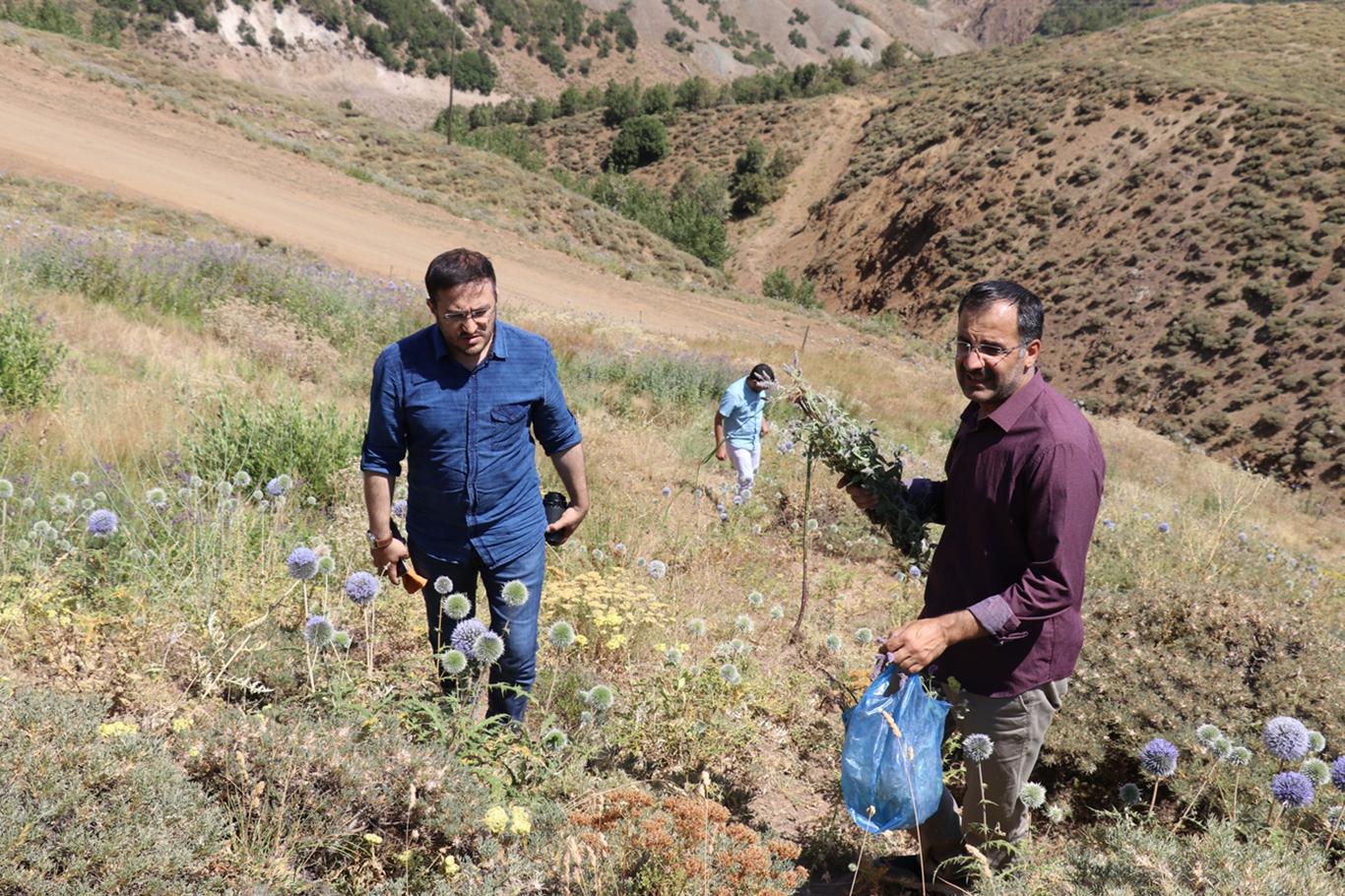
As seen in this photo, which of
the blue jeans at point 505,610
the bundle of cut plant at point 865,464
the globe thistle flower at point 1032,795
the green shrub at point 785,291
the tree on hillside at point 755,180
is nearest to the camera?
the globe thistle flower at point 1032,795

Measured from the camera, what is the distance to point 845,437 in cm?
307

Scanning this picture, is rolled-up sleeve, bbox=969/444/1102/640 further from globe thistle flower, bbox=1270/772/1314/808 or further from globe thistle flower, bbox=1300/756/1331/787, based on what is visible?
globe thistle flower, bbox=1300/756/1331/787

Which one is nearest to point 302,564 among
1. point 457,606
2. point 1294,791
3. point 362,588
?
point 362,588

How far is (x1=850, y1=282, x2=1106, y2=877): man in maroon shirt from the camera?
229 centimetres

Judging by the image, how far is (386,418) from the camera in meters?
2.91

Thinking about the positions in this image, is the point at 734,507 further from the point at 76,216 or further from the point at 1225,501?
the point at 76,216

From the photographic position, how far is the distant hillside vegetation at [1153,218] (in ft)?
78.7

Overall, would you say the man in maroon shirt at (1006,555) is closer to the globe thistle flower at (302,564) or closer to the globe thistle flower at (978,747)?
the globe thistle flower at (978,747)

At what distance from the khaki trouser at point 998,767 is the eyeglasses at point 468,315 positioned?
206 cm

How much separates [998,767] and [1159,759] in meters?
0.53

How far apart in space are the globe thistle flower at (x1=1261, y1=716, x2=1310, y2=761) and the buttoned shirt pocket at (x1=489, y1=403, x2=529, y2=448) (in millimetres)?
2640

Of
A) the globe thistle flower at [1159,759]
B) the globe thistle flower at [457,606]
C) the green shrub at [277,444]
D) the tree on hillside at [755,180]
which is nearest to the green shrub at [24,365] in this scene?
the green shrub at [277,444]

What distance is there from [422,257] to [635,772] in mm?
18286

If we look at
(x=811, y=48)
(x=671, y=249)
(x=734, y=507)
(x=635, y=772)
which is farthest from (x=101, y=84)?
(x=811, y=48)
